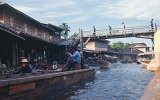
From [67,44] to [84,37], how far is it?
7604 mm

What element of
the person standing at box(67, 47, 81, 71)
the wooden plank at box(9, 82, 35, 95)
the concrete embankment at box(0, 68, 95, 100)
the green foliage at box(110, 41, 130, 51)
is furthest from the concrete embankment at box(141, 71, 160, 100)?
the green foliage at box(110, 41, 130, 51)

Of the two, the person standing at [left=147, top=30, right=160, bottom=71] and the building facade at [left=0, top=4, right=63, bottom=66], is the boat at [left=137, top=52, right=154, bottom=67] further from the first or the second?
the person standing at [left=147, top=30, right=160, bottom=71]

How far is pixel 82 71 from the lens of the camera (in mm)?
15992

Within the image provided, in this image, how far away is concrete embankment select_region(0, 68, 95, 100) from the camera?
7160 mm

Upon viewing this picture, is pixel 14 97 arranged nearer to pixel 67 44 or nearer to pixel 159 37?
pixel 159 37

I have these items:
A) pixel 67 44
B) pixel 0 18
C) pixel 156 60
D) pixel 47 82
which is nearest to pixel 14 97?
pixel 47 82

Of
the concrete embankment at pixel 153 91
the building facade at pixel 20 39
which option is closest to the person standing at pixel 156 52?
the concrete embankment at pixel 153 91

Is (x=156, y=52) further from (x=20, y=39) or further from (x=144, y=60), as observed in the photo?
(x=144, y=60)

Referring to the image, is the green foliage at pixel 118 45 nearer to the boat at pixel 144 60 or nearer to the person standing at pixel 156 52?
the boat at pixel 144 60

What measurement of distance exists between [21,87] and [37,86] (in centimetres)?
126

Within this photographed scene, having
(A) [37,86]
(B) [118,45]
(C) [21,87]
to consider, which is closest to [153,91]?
(C) [21,87]

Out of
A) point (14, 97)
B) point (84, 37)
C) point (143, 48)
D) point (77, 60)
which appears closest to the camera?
point (14, 97)

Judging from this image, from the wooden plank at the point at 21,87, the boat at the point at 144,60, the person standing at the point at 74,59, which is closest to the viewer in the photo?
the wooden plank at the point at 21,87

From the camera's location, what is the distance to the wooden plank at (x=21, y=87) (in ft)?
24.0
